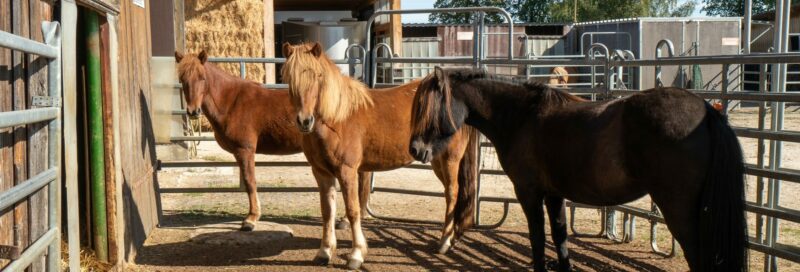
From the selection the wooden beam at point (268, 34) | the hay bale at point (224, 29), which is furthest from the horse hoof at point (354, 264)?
the hay bale at point (224, 29)

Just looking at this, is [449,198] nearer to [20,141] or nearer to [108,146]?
[108,146]

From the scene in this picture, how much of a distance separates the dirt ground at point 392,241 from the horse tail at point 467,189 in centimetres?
27

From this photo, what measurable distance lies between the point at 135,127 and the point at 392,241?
246cm

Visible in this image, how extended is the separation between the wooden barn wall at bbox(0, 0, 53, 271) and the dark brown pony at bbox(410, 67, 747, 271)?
2370 mm

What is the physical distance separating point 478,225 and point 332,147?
7.29 feet

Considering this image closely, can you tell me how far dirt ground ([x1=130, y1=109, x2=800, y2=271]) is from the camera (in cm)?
614

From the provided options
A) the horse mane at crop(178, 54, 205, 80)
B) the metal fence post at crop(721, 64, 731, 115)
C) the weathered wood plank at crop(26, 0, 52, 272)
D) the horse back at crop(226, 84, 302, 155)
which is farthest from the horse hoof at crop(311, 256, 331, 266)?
the metal fence post at crop(721, 64, 731, 115)

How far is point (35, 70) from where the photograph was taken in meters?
3.78

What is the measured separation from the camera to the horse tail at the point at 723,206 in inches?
162

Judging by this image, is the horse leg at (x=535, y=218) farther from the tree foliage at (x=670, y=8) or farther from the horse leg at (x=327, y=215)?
the tree foliage at (x=670, y=8)

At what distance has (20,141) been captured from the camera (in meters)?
3.54

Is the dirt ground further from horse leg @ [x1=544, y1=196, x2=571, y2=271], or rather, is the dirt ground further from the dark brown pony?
the dark brown pony

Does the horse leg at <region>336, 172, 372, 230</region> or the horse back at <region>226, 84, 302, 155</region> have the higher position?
the horse back at <region>226, 84, 302, 155</region>

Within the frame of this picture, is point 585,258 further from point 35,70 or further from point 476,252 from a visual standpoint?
point 35,70
